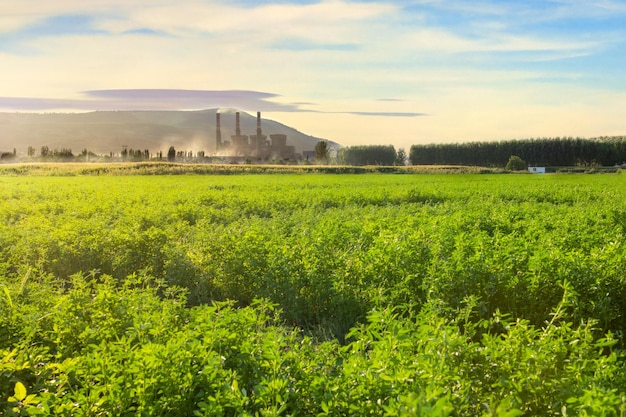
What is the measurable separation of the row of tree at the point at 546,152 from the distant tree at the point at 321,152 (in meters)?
23.1

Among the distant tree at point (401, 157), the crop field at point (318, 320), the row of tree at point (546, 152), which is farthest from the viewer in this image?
the distant tree at point (401, 157)

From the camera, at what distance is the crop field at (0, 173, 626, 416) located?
4086 millimetres

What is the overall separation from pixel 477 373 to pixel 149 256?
9.16 meters

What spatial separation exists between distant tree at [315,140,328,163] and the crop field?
311ft

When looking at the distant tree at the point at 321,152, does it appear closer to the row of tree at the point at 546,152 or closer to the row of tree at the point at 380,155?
the row of tree at the point at 380,155

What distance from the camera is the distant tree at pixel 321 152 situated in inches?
4404

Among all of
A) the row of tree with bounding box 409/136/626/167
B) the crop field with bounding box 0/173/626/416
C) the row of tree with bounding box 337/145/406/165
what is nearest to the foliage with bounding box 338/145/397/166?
the row of tree with bounding box 337/145/406/165

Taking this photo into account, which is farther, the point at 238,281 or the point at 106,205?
the point at 106,205

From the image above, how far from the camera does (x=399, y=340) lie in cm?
466

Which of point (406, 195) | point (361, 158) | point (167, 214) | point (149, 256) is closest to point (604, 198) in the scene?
point (406, 195)

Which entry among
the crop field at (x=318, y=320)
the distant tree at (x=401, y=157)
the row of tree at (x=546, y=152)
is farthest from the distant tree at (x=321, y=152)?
the crop field at (x=318, y=320)

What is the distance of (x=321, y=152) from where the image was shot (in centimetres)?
11375

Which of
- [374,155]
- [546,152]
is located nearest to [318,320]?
[546,152]

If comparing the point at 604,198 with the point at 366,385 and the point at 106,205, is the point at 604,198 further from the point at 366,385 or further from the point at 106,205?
the point at 366,385
